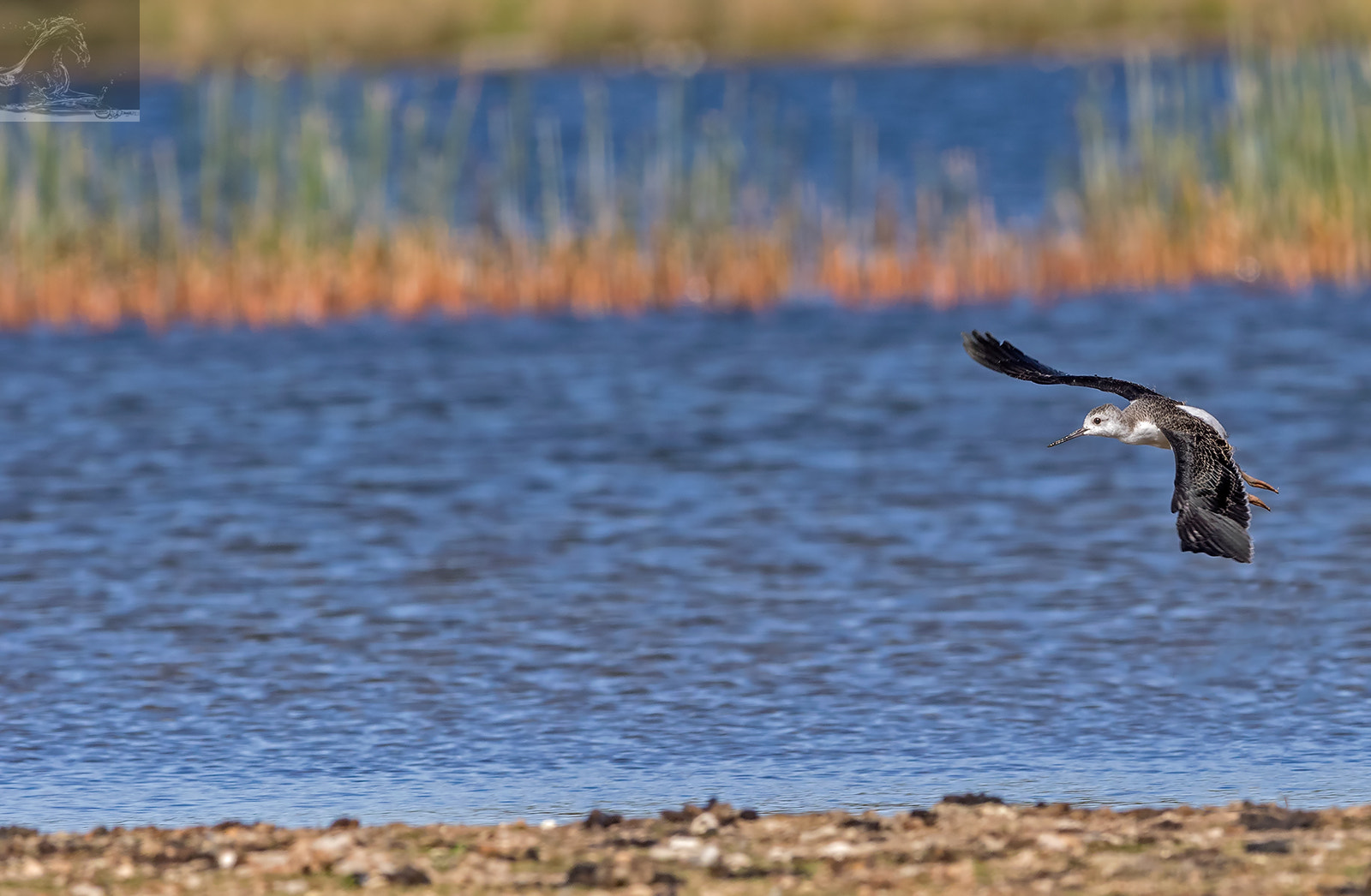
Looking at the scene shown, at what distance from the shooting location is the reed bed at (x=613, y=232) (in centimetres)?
2269

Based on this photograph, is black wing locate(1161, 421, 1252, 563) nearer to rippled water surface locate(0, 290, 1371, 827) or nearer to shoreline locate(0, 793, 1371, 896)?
shoreline locate(0, 793, 1371, 896)

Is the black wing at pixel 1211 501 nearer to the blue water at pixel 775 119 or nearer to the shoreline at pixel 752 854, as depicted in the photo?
the shoreline at pixel 752 854

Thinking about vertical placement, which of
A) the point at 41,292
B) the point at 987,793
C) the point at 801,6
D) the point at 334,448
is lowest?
the point at 987,793

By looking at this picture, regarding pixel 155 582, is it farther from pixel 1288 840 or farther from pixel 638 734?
pixel 1288 840

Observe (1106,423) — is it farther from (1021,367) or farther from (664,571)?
(664,571)

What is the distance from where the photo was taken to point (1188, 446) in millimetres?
8391

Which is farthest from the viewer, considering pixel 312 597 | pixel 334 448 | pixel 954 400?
pixel 954 400

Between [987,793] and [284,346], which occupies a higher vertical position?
[284,346]

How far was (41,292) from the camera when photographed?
23.4m

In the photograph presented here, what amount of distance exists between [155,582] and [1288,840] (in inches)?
335

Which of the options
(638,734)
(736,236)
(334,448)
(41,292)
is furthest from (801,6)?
(638,734)

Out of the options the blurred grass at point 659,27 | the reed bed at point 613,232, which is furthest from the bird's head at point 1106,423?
the blurred grass at point 659,27

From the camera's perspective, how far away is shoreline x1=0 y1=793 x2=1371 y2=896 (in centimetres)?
740

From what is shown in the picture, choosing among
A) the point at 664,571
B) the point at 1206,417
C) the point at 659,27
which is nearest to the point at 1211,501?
the point at 1206,417
